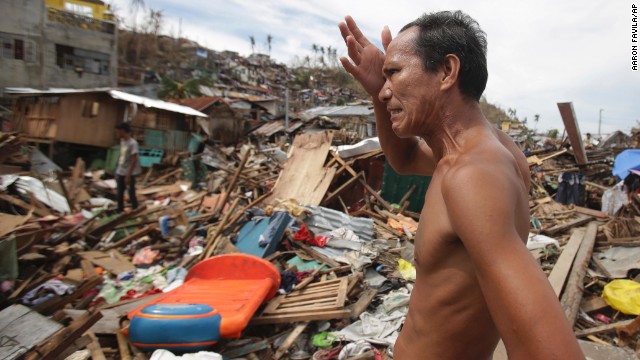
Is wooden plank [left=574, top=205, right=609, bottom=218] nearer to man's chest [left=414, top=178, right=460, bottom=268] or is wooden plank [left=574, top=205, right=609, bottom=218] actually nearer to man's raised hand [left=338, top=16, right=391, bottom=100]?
man's raised hand [left=338, top=16, right=391, bottom=100]

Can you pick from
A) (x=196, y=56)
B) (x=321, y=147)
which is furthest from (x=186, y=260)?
(x=196, y=56)

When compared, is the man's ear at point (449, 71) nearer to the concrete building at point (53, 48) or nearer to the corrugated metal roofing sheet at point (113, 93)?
the corrugated metal roofing sheet at point (113, 93)

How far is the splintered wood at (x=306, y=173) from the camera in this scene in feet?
26.3

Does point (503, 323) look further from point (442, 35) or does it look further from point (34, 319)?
point (34, 319)

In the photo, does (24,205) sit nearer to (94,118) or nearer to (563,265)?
(563,265)

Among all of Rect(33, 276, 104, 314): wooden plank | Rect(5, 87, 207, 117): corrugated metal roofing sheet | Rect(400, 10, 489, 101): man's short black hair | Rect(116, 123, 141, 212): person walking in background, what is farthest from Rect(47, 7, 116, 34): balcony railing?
Rect(400, 10, 489, 101): man's short black hair

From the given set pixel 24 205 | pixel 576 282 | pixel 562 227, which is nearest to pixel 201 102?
pixel 24 205

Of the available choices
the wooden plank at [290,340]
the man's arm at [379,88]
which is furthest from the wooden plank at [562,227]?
the man's arm at [379,88]

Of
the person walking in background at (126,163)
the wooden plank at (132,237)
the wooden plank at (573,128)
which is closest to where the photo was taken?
the wooden plank at (132,237)

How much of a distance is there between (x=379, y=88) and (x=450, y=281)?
85 cm

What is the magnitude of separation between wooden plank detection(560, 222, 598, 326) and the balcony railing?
81.6 feet

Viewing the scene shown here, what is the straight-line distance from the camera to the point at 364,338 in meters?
3.89

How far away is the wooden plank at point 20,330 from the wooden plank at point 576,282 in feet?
16.5

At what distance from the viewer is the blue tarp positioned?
1013 centimetres
